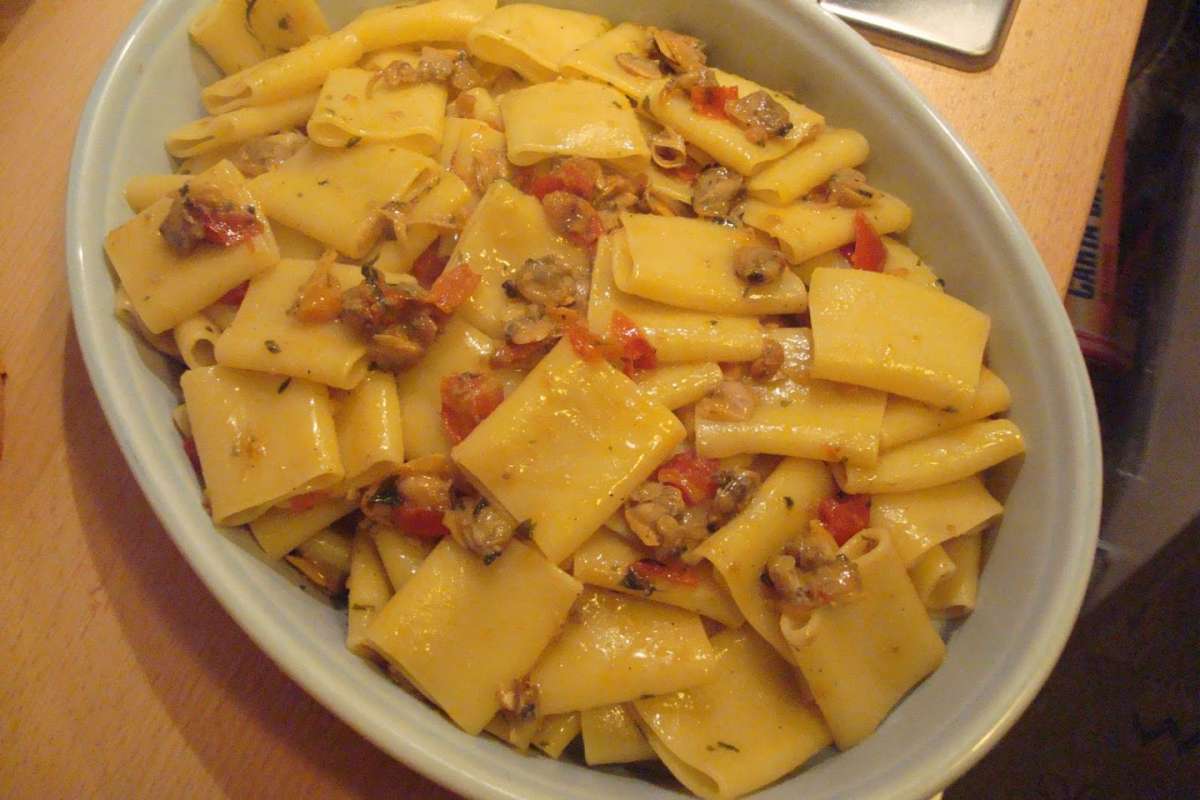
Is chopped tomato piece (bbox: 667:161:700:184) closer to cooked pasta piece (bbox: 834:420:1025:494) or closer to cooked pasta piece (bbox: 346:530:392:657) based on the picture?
cooked pasta piece (bbox: 834:420:1025:494)

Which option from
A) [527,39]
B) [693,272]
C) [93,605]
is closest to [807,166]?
[693,272]

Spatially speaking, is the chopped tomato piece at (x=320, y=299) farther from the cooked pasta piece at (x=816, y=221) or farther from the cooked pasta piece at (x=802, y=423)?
the cooked pasta piece at (x=816, y=221)

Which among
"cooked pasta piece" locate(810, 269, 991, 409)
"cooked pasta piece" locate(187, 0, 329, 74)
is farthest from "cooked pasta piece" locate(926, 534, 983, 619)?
"cooked pasta piece" locate(187, 0, 329, 74)

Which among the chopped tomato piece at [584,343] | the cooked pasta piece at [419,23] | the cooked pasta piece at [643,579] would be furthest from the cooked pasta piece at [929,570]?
the cooked pasta piece at [419,23]

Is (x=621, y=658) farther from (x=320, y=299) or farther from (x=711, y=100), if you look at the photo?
(x=711, y=100)

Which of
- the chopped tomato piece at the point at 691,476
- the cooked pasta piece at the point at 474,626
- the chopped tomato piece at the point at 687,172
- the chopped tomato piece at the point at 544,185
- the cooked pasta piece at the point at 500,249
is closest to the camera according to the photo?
the cooked pasta piece at the point at 474,626

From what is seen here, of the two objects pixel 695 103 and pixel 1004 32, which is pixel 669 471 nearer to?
A: pixel 695 103
